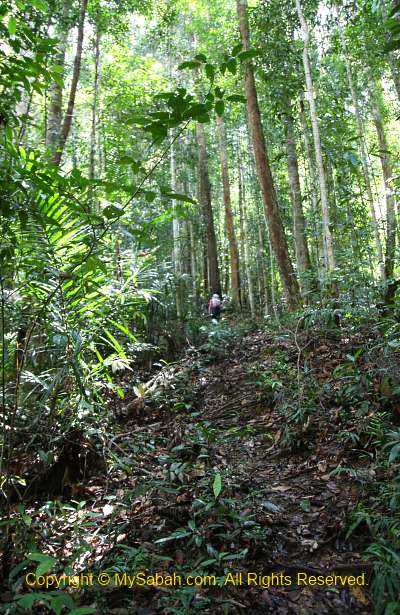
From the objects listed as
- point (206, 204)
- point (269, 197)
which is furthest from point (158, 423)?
point (206, 204)

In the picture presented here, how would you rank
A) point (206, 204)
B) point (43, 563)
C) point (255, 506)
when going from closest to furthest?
1. point (43, 563)
2. point (255, 506)
3. point (206, 204)

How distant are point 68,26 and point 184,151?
934 cm

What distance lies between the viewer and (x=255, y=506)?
2.86 m

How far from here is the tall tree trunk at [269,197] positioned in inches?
295

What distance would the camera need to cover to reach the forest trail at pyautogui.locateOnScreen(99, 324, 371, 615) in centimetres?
213

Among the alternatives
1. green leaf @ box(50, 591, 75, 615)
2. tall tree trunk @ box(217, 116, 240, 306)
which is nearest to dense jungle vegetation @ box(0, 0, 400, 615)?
green leaf @ box(50, 591, 75, 615)

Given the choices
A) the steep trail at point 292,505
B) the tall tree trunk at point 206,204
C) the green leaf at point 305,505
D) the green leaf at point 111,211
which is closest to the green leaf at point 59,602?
the steep trail at point 292,505

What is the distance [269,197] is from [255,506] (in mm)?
6056

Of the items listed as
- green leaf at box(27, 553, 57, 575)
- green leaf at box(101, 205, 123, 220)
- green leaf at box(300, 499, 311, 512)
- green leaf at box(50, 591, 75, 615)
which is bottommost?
green leaf at box(300, 499, 311, 512)

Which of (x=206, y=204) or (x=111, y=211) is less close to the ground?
(x=206, y=204)

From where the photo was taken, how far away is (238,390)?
18.5 ft

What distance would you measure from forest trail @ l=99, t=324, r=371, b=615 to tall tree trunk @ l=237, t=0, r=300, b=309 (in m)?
3.19

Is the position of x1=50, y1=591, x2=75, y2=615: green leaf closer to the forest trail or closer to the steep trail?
the forest trail

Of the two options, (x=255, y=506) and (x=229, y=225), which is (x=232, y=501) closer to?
(x=255, y=506)
